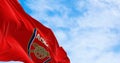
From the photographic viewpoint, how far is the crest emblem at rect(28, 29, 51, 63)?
2498cm

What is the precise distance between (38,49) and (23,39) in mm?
1266

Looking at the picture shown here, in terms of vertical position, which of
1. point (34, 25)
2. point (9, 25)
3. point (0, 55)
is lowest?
point (0, 55)

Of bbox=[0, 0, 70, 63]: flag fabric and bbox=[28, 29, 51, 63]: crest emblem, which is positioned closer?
bbox=[0, 0, 70, 63]: flag fabric

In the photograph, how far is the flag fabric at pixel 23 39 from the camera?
22250 mm

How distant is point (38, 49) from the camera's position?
83.0 feet

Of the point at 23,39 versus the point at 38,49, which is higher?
the point at 38,49

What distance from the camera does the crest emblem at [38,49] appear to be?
2498 cm

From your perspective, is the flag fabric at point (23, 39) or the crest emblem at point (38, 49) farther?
the crest emblem at point (38, 49)

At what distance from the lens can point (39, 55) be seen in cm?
2536

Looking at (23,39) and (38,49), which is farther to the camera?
(38,49)

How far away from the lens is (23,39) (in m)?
24.3

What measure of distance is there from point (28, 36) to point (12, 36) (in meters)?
1.82

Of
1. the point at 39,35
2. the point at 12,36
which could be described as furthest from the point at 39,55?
the point at 12,36

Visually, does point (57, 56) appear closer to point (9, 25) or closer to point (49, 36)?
point (49, 36)
